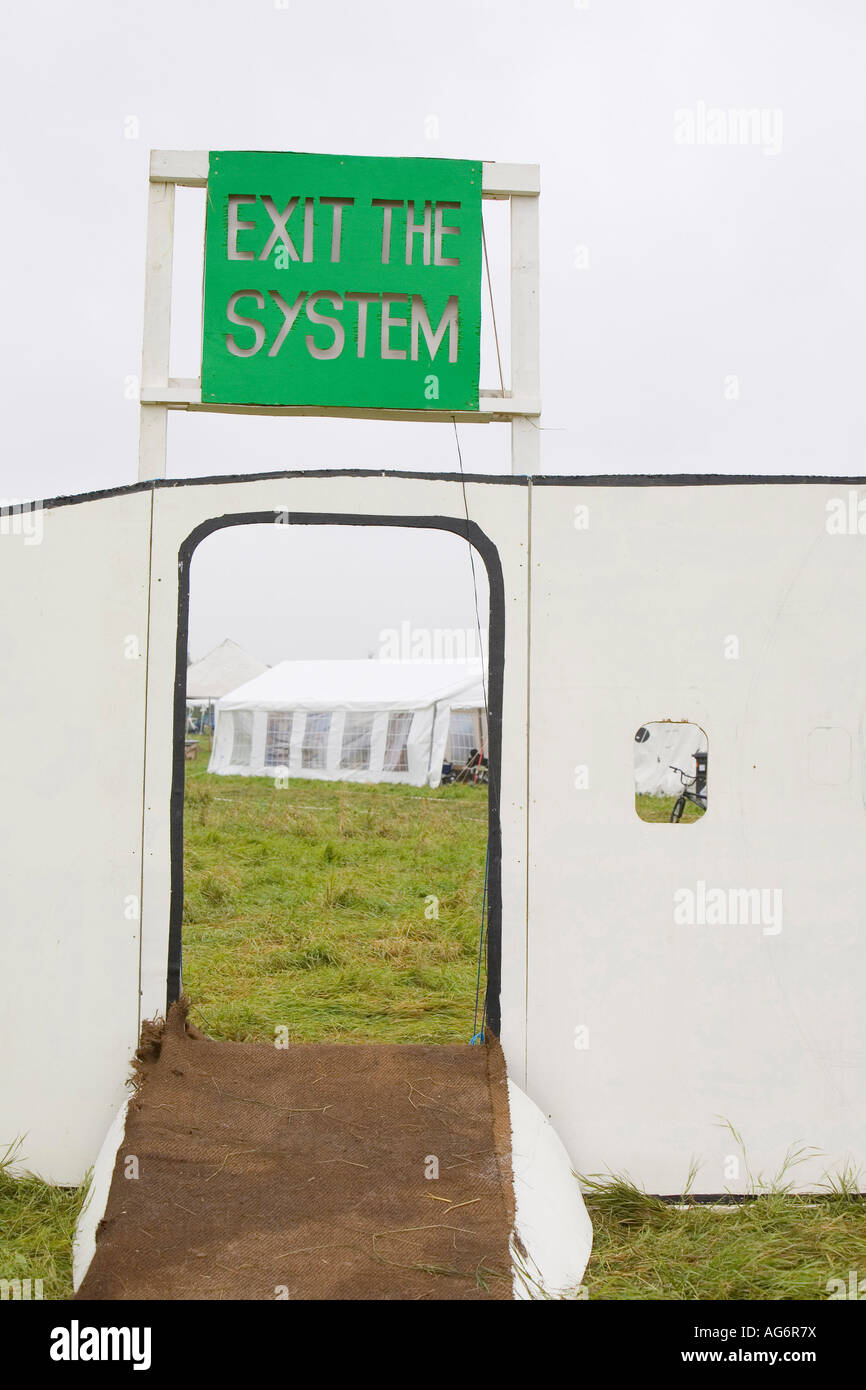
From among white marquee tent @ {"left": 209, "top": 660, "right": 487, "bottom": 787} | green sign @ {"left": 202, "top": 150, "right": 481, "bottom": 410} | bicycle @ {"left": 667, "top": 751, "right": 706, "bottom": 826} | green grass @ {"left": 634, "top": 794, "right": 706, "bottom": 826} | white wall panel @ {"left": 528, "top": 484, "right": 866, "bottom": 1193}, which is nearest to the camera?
white wall panel @ {"left": 528, "top": 484, "right": 866, "bottom": 1193}

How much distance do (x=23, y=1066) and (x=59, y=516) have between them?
1.89 metres

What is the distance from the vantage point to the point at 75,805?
136 inches

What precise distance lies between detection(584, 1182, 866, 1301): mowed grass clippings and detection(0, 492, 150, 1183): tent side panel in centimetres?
169

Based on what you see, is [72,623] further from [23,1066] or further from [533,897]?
[533,897]

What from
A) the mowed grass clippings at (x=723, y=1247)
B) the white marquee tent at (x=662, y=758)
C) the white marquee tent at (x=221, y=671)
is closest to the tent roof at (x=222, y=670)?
the white marquee tent at (x=221, y=671)

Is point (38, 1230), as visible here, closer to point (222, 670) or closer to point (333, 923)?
point (333, 923)

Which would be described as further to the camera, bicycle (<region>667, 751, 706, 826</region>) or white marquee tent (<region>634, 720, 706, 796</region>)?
white marquee tent (<region>634, 720, 706, 796</region>)

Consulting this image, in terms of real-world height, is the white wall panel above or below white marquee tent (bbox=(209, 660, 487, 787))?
below

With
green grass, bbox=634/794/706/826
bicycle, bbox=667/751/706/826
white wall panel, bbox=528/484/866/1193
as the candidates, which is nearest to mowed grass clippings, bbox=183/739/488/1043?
white wall panel, bbox=528/484/866/1193

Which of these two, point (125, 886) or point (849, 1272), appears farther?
point (125, 886)

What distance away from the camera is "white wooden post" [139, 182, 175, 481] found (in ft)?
12.1

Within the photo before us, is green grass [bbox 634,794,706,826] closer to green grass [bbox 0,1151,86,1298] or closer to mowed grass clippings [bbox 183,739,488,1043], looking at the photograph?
mowed grass clippings [bbox 183,739,488,1043]

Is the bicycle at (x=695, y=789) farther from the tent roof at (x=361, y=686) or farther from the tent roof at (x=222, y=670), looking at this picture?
the tent roof at (x=222, y=670)
